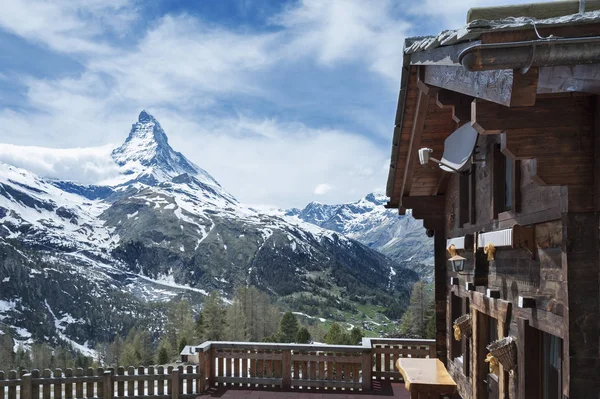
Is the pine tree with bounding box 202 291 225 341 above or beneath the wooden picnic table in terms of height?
beneath

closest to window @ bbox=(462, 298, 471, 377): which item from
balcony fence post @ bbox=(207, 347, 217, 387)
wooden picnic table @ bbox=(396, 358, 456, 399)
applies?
wooden picnic table @ bbox=(396, 358, 456, 399)

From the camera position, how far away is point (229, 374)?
1209 centimetres

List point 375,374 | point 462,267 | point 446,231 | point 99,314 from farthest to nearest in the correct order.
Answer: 1. point 99,314
2. point 375,374
3. point 446,231
4. point 462,267

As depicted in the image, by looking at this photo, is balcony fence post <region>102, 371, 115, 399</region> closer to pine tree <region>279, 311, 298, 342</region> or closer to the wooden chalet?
the wooden chalet

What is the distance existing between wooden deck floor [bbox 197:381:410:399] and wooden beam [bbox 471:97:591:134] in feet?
27.1

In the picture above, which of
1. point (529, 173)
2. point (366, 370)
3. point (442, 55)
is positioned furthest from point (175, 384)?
point (442, 55)

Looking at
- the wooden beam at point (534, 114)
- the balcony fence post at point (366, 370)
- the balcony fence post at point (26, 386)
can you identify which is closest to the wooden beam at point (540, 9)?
the wooden beam at point (534, 114)

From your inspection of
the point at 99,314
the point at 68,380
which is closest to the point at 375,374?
the point at 68,380

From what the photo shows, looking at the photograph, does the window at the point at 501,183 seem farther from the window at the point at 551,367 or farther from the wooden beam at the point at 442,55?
the wooden beam at the point at 442,55

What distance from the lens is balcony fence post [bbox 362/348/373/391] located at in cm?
1162

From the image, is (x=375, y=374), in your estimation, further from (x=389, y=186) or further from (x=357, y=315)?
(x=357, y=315)

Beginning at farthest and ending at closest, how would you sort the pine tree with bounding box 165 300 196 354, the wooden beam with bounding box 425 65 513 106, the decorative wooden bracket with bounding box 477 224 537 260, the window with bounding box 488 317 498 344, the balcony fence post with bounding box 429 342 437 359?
the pine tree with bounding box 165 300 196 354
the balcony fence post with bounding box 429 342 437 359
the window with bounding box 488 317 498 344
the decorative wooden bracket with bounding box 477 224 537 260
the wooden beam with bounding box 425 65 513 106

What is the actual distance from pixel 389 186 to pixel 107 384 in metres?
7.73

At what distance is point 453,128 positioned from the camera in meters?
8.77
